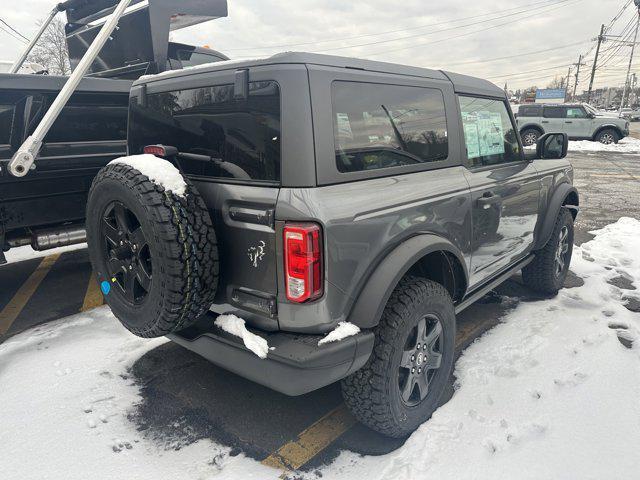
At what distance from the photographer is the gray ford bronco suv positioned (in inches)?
77.8

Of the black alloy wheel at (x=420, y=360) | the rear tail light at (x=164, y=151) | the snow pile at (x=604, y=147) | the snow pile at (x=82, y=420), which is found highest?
the rear tail light at (x=164, y=151)

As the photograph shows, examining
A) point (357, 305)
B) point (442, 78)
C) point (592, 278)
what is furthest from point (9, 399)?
point (592, 278)

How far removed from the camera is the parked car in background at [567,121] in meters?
19.7

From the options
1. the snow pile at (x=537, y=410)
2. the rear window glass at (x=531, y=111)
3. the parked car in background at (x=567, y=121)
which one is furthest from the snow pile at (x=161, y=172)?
the rear window glass at (x=531, y=111)

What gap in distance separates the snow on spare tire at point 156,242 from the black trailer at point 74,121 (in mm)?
1651

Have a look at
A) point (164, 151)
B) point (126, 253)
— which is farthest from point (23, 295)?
point (164, 151)

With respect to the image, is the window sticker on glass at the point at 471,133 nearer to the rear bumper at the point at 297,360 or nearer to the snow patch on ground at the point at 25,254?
the rear bumper at the point at 297,360

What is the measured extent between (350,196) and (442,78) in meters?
1.31

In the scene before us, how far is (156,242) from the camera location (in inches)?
79.6

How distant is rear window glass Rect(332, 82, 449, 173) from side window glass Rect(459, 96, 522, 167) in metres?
0.32

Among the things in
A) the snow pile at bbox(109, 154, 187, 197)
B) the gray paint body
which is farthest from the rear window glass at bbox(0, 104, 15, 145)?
the snow pile at bbox(109, 154, 187, 197)

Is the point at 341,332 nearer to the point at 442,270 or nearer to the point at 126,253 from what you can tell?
the point at 442,270

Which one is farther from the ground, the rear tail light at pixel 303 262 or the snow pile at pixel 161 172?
the snow pile at pixel 161 172

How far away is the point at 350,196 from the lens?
6.80ft
